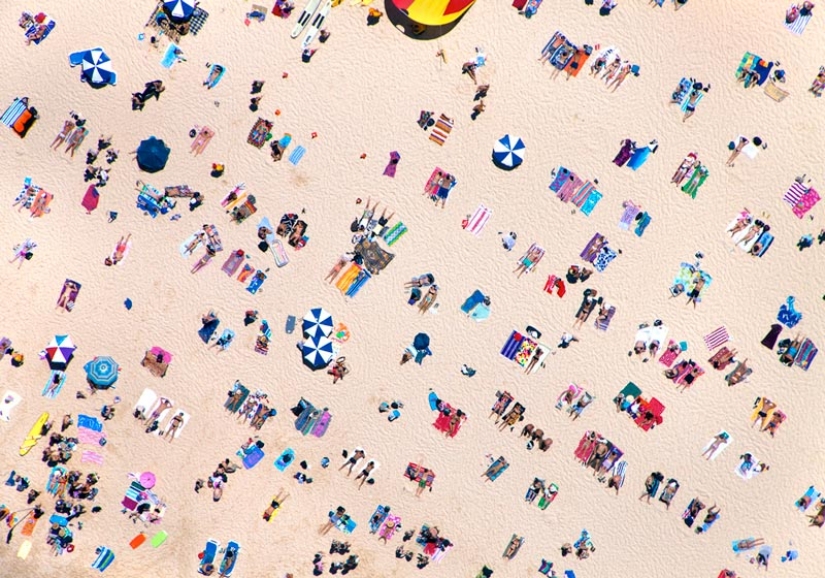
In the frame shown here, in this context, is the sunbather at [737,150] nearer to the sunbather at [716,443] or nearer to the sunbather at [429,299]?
the sunbather at [716,443]

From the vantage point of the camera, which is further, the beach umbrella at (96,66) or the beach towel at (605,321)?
the beach towel at (605,321)

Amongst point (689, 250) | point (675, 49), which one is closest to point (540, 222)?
point (689, 250)

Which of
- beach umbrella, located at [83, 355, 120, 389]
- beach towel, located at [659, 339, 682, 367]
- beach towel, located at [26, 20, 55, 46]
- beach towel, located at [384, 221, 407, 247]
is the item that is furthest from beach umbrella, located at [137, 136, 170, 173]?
beach towel, located at [659, 339, 682, 367]

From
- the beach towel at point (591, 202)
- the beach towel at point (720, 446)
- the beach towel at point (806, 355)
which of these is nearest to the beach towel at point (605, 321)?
the beach towel at point (591, 202)

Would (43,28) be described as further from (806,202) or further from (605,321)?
(806,202)

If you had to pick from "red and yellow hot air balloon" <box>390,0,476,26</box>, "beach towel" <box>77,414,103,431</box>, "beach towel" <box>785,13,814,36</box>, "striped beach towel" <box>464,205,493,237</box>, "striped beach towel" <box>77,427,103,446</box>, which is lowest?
"striped beach towel" <box>77,427,103,446</box>

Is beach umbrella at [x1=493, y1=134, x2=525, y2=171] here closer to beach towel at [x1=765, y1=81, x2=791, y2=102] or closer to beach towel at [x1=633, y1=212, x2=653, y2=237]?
beach towel at [x1=633, y1=212, x2=653, y2=237]

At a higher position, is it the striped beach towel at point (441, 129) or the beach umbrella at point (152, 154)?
the striped beach towel at point (441, 129)
